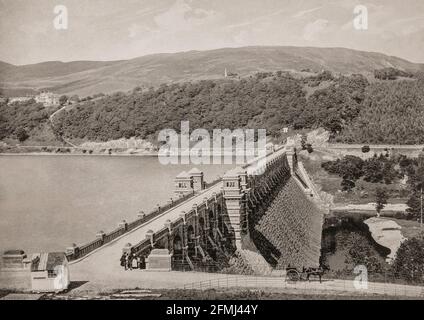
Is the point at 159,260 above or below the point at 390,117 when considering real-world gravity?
below

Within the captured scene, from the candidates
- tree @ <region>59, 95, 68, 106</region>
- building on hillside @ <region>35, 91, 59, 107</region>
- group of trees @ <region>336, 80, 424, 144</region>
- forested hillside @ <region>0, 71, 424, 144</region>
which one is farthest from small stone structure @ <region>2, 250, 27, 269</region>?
tree @ <region>59, 95, 68, 106</region>

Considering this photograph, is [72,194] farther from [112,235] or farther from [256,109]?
[112,235]

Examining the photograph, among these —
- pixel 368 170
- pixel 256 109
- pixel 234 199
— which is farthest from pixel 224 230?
pixel 256 109

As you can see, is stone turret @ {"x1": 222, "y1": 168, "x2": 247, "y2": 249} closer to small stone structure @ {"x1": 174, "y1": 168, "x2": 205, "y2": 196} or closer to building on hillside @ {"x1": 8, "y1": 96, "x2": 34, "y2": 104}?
small stone structure @ {"x1": 174, "y1": 168, "x2": 205, "y2": 196}

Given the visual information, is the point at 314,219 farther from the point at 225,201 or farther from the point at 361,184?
the point at 225,201

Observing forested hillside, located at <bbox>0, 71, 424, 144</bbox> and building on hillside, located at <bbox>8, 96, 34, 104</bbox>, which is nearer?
building on hillside, located at <bbox>8, 96, 34, 104</bbox>
